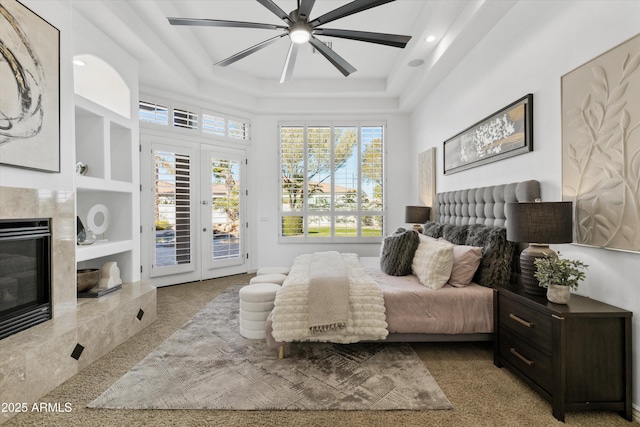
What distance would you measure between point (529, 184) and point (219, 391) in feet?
9.08

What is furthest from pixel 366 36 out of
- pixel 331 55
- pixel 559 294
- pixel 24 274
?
pixel 24 274

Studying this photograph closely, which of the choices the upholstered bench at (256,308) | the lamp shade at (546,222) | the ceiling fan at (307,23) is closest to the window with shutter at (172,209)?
the upholstered bench at (256,308)

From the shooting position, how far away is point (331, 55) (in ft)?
9.10

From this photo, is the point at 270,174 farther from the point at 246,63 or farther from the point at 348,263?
the point at 348,263

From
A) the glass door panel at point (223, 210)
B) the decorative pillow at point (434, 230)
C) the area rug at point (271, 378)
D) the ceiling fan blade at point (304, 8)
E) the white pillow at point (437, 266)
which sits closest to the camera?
the area rug at point (271, 378)

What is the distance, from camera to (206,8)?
3.13 metres

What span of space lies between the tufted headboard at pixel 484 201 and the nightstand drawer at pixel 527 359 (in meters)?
1.06

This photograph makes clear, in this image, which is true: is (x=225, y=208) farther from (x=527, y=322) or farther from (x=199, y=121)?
(x=527, y=322)

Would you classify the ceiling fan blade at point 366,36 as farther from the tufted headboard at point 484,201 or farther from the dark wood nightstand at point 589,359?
the dark wood nightstand at point 589,359

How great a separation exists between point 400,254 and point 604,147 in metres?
1.68

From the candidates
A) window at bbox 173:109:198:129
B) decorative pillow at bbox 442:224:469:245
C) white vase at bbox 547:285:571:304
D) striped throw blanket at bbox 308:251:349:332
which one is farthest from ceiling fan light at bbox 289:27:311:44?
window at bbox 173:109:198:129

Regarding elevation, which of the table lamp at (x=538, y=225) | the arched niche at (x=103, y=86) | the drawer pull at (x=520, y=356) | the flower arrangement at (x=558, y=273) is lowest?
the drawer pull at (x=520, y=356)

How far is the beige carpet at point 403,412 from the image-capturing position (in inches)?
63.7

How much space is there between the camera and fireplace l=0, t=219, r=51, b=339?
1.97 metres
